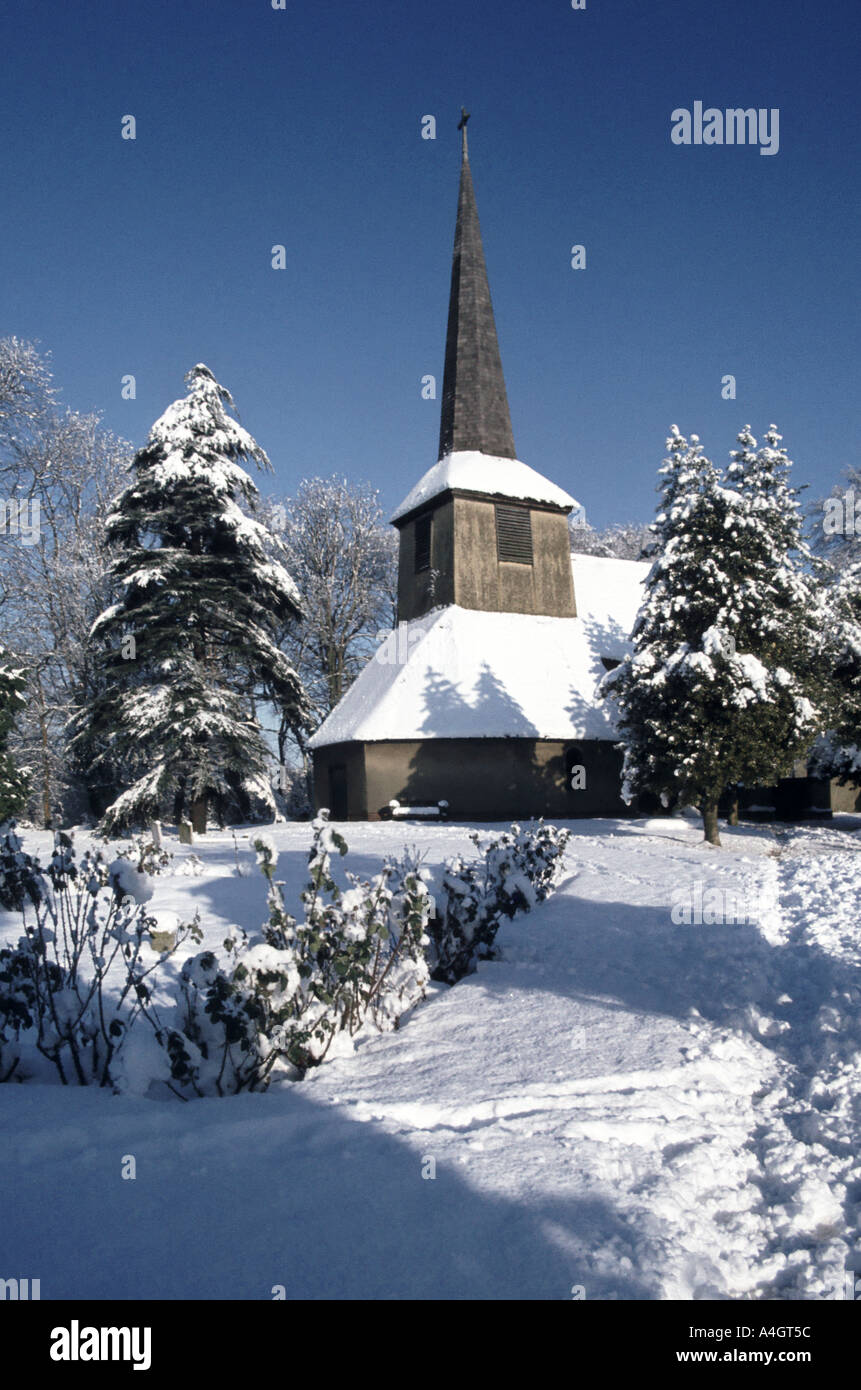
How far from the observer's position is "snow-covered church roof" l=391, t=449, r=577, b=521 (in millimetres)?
24073

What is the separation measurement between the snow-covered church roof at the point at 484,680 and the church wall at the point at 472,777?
0.48m

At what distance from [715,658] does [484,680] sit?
7636 mm

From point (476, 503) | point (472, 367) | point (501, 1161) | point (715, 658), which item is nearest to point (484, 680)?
point (476, 503)

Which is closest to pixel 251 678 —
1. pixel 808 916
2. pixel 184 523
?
pixel 184 523

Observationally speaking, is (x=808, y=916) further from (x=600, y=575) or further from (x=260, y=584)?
(x=600, y=575)

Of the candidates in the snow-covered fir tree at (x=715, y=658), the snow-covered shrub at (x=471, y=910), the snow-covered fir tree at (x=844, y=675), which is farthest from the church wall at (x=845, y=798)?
the snow-covered shrub at (x=471, y=910)

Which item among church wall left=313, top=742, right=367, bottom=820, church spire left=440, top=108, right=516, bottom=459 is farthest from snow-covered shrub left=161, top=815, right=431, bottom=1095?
church spire left=440, top=108, right=516, bottom=459

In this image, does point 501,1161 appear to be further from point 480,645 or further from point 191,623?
point 480,645

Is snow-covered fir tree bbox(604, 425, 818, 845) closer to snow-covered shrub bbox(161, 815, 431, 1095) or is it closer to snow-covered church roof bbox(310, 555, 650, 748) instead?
snow-covered church roof bbox(310, 555, 650, 748)

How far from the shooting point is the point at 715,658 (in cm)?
1545

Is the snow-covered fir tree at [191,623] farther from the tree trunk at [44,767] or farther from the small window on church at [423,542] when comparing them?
the tree trunk at [44,767]

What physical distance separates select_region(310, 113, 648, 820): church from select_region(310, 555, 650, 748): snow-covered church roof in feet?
0.14

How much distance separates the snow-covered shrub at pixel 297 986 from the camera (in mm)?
3932
